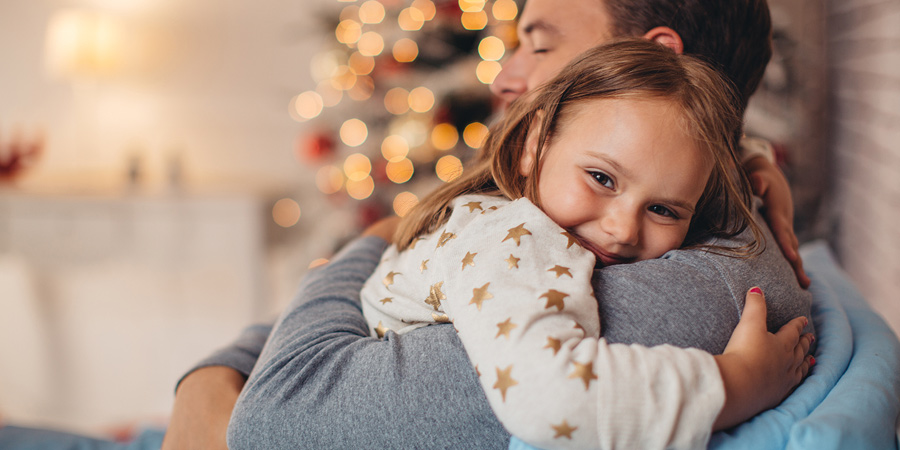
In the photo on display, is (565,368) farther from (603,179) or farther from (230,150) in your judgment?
(230,150)

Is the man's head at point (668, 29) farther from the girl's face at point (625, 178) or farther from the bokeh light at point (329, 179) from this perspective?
the bokeh light at point (329, 179)

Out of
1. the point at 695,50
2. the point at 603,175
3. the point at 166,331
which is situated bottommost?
the point at 166,331

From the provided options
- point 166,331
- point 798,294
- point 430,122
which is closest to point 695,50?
point 798,294

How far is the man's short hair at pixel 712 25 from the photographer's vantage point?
876mm

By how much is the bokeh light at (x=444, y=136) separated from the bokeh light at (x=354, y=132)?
407 mm

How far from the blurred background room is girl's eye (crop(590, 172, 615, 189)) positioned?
161 centimetres

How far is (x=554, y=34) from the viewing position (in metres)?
0.96

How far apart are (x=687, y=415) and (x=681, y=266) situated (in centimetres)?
19

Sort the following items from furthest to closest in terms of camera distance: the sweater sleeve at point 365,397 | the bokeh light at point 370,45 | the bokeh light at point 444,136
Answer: the bokeh light at point 370,45 → the bokeh light at point 444,136 → the sweater sleeve at point 365,397

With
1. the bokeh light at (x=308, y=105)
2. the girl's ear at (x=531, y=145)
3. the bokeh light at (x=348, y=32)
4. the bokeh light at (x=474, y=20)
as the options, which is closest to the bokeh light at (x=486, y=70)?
the bokeh light at (x=474, y=20)

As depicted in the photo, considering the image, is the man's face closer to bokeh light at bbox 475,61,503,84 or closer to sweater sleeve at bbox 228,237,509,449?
sweater sleeve at bbox 228,237,509,449

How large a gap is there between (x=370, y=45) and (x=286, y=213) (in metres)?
1.26

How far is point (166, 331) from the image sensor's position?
330 cm

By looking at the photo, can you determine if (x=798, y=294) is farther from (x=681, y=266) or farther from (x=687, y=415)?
(x=687, y=415)
